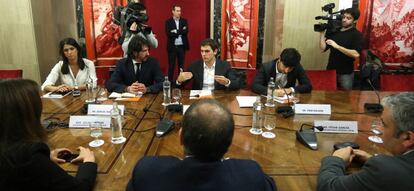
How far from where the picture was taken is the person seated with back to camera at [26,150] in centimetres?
104

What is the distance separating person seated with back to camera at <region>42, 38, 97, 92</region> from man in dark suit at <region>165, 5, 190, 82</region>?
242 cm

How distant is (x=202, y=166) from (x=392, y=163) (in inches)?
25.0

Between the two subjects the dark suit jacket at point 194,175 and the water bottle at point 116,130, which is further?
the water bottle at point 116,130

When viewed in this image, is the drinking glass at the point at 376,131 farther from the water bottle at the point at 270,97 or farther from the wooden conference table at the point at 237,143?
the water bottle at the point at 270,97

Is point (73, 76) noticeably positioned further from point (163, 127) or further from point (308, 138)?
point (308, 138)

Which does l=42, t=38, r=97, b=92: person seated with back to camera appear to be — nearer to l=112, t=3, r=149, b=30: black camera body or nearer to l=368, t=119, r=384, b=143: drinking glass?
l=112, t=3, r=149, b=30: black camera body

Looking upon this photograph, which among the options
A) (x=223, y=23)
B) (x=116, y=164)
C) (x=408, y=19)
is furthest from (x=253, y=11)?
(x=116, y=164)

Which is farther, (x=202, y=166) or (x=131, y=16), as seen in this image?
(x=131, y=16)

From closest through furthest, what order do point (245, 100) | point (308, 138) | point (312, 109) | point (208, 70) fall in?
1. point (308, 138)
2. point (312, 109)
3. point (245, 100)
4. point (208, 70)

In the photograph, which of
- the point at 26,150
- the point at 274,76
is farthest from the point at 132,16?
the point at 26,150

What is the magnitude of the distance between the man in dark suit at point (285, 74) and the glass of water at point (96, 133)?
1506mm

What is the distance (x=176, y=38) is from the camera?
5418 millimetres

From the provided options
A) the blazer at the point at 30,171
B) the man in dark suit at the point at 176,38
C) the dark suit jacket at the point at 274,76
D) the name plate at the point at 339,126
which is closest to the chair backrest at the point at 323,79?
the dark suit jacket at the point at 274,76

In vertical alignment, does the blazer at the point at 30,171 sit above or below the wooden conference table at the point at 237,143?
above
